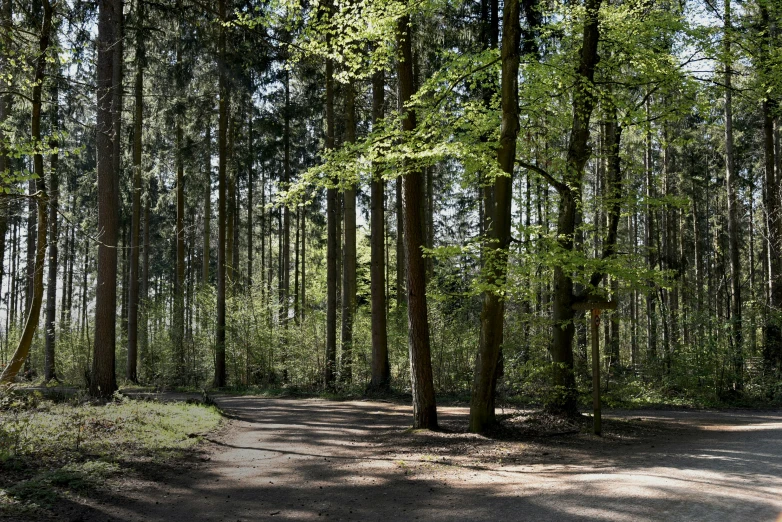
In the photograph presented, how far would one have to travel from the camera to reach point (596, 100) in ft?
38.8

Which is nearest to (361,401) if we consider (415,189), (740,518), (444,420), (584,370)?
(444,420)

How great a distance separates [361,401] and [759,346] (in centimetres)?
1196

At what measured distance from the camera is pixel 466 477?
757 cm

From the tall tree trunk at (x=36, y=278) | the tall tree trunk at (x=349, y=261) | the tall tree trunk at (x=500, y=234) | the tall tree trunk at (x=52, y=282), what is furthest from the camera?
the tall tree trunk at (x=52, y=282)

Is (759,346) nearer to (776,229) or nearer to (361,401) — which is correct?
(776,229)

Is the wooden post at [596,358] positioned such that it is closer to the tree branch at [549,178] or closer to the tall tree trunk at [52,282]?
the tree branch at [549,178]

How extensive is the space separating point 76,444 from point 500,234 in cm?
714

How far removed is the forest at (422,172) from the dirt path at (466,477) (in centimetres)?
140

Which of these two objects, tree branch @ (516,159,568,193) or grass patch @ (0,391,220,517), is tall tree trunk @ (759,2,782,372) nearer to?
tree branch @ (516,159,568,193)

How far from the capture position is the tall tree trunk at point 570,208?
37.2 ft

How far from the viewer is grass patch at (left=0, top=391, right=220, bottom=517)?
6367 millimetres

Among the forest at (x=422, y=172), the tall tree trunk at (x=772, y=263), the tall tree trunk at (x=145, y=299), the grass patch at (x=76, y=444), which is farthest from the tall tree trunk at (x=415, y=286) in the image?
the tall tree trunk at (x=145, y=299)

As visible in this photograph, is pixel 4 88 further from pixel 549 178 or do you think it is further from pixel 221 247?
pixel 549 178

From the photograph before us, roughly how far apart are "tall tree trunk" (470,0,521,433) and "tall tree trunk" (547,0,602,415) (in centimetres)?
164
